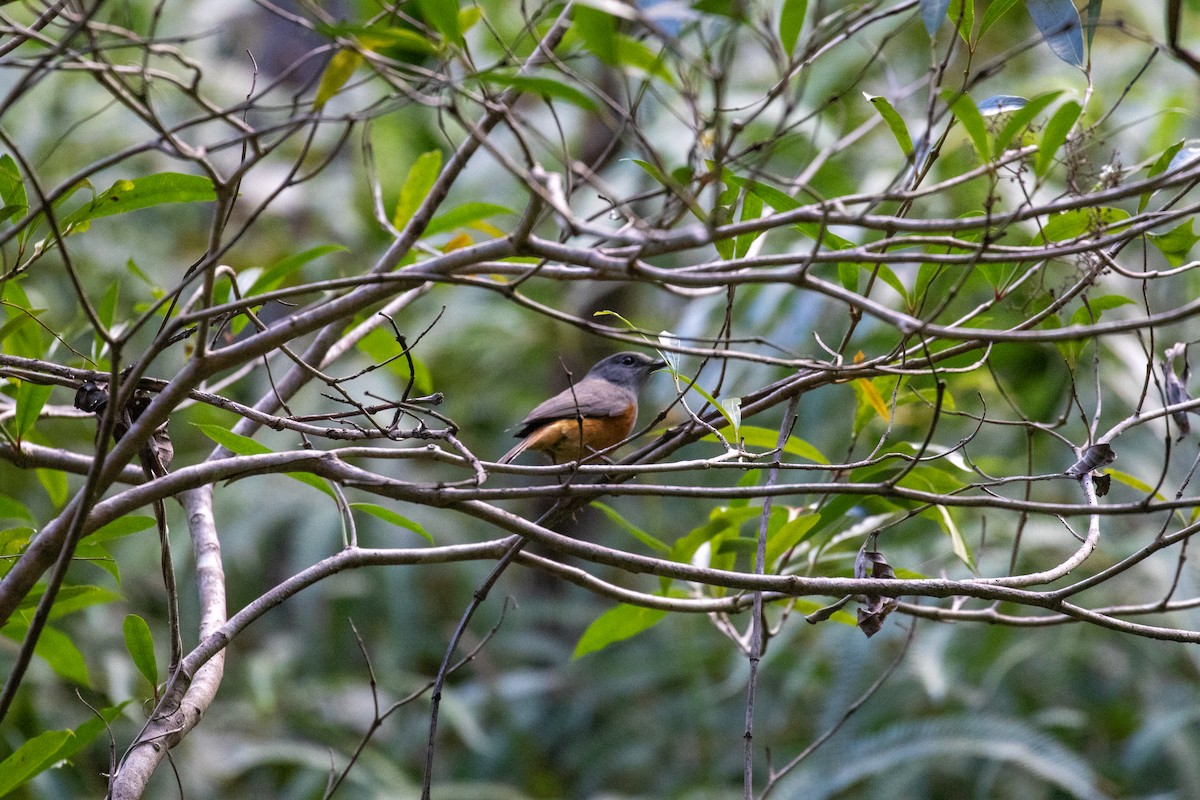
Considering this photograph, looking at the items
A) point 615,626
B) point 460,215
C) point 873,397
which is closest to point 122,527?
point 460,215

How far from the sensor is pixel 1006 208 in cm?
529

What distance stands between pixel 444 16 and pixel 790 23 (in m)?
0.61

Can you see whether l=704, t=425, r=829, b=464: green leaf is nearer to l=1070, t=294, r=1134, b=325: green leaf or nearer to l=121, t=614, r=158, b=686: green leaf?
l=1070, t=294, r=1134, b=325: green leaf

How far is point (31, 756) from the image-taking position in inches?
98.7

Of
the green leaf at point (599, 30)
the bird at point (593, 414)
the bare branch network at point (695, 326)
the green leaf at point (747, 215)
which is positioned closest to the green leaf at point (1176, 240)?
the bare branch network at point (695, 326)

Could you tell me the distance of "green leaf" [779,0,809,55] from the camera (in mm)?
1850

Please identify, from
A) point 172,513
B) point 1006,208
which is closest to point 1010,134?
point 1006,208

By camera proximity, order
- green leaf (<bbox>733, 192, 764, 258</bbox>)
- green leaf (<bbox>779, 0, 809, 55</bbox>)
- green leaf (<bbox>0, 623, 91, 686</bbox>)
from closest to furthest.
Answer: green leaf (<bbox>779, 0, 809, 55</bbox>) → green leaf (<bbox>733, 192, 764, 258</bbox>) → green leaf (<bbox>0, 623, 91, 686</bbox>)

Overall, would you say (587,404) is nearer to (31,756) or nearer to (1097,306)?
(1097,306)

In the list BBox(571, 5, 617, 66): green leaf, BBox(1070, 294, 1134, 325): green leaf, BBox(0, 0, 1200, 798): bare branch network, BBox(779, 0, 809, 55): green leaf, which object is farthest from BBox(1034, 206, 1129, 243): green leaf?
BBox(571, 5, 617, 66): green leaf

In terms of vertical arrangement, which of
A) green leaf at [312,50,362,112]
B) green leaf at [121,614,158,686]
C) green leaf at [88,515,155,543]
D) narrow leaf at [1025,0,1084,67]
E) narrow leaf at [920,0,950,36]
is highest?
narrow leaf at [1025,0,1084,67]

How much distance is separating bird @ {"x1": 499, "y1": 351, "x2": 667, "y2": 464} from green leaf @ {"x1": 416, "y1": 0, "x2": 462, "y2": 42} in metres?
2.61

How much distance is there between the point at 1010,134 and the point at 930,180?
5078 millimetres

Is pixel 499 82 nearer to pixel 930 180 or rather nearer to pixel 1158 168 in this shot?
pixel 1158 168
